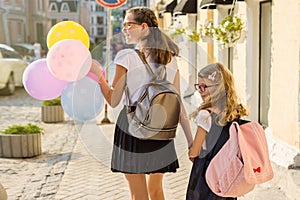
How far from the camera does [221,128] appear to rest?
9.97ft

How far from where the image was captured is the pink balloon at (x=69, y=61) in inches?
138

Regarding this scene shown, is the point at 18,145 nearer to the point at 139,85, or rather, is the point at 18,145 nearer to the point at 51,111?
the point at 51,111

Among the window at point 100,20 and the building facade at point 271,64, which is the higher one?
the window at point 100,20

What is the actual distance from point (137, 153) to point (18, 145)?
13.2 feet

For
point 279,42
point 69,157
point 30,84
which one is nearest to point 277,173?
point 279,42

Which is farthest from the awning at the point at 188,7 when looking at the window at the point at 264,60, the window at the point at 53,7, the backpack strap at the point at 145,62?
the window at the point at 53,7

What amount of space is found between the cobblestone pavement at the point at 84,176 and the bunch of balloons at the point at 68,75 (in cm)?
30

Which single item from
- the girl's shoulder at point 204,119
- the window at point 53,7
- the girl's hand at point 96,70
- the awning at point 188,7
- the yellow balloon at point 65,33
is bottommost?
the girl's shoulder at point 204,119

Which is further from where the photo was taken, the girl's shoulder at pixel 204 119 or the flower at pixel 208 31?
the flower at pixel 208 31

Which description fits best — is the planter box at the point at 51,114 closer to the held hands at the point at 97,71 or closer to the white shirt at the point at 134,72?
the held hands at the point at 97,71

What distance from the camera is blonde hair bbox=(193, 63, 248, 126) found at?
3.04 meters

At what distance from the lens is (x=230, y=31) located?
6738 millimetres

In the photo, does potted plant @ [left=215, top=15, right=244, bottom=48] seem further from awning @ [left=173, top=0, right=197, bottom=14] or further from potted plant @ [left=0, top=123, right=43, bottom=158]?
awning @ [left=173, top=0, right=197, bottom=14]

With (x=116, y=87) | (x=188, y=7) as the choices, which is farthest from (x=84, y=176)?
(x=188, y=7)
